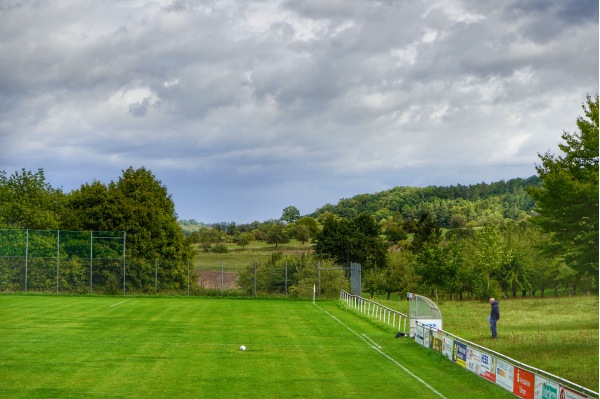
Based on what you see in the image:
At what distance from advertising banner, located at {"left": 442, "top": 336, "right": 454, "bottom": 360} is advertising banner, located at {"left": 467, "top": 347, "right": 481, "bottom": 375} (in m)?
1.86

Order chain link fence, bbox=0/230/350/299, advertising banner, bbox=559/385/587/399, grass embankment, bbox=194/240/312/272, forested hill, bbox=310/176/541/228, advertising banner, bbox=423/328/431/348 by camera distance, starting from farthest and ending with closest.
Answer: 1. forested hill, bbox=310/176/541/228
2. grass embankment, bbox=194/240/312/272
3. chain link fence, bbox=0/230/350/299
4. advertising banner, bbox=423/328/431/348
5. advertising banner, bbox=559/385/587/399

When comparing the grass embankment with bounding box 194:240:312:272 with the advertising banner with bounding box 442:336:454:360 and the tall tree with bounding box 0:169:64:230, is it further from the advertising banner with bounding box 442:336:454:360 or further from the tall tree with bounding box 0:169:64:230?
the advertising banner with bounding box 442:336:454:360

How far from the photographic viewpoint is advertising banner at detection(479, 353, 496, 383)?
779 inches

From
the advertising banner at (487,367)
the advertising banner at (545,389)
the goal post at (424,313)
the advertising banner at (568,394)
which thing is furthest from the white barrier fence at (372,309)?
the advertising banner at (568,394)

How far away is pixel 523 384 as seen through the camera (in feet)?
57.6

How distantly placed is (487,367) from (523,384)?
2732 millimetres

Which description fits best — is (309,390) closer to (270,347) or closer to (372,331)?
(270,347)

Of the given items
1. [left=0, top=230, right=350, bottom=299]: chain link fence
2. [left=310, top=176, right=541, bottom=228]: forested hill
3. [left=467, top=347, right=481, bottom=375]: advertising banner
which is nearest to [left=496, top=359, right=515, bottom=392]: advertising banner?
[left=467, top=347, right=481, bottom=375]: advertising banner

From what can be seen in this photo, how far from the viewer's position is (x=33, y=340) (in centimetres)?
2833

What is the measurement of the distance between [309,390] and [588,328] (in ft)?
81.8

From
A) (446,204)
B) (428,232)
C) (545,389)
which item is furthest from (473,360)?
(446,204)

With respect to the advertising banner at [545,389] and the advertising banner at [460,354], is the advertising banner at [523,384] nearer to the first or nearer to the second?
the advertising banner at [545,389]

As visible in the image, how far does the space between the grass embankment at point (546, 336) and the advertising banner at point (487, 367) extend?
228 cm

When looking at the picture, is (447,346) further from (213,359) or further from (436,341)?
(213,359)
